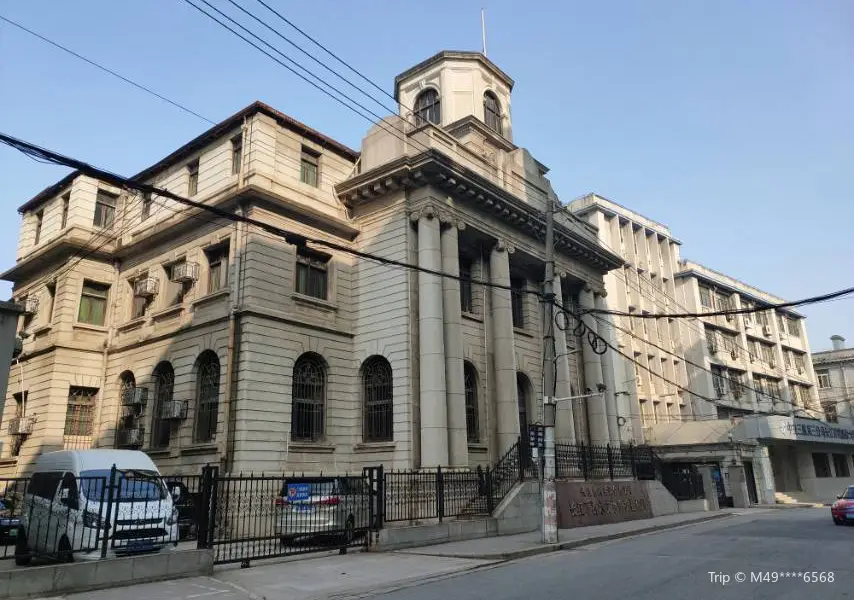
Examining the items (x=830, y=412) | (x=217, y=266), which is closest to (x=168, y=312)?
(x=217, y=266)

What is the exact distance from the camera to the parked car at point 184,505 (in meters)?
13.7

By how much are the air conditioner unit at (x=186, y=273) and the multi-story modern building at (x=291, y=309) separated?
0.54 ft

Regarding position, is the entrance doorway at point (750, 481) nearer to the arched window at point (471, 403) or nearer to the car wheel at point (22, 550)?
the arched window at point (471, 403)

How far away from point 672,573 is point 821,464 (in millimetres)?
51031

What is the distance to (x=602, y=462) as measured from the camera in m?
22.8

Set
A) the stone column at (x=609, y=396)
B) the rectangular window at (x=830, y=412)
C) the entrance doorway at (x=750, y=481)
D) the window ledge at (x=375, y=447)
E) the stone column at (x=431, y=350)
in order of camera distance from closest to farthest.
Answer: the stone column at (x=431, y=350) < the window ledge at (x=375, y=447) < the stone column at (x=609, y=396) < the entrance doorway at (x=750, y=481) < the rectangular window at (x=830, y=412)

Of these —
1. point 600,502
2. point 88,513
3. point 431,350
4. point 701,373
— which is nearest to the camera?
point 88,513

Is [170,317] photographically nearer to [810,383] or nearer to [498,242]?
[498,242]

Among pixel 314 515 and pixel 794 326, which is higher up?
pixel 794 326

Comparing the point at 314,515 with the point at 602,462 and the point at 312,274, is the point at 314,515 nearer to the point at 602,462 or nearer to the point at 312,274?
the point at 312,274

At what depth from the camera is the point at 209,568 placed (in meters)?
11.3

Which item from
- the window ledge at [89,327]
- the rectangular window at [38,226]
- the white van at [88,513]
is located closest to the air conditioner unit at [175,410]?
the window ledge at [89,327]

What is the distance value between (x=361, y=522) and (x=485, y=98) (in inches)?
872

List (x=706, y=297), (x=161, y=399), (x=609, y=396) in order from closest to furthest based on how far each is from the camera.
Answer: (x=161, y=399) < (x=609, y=396) < (x=706, y=297)
